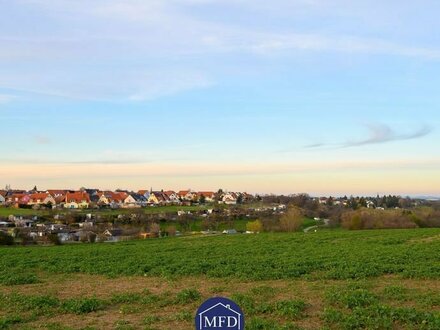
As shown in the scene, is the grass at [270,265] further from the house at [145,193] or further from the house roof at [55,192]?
the house at [145,193]

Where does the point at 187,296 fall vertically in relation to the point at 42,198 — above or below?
below

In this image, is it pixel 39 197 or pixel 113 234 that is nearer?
pixel 113 234

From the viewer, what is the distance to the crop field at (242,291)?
9766 millimetres

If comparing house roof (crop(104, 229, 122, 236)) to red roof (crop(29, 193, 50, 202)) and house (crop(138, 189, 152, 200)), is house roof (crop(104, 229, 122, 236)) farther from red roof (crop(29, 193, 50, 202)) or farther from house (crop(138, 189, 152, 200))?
house (crop(138, 189, 152, 200))

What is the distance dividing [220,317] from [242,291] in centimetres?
892

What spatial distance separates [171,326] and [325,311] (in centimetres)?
313

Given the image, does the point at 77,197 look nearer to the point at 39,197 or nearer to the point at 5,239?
the point at 39,197

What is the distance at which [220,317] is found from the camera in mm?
4266

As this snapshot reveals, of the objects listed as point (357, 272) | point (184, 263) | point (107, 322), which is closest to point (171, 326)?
point (107, 322)

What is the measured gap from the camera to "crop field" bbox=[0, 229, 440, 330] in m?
9.77

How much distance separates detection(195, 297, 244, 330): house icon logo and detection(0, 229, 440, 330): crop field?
4982mm

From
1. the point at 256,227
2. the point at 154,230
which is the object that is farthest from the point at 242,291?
the point at 256,227

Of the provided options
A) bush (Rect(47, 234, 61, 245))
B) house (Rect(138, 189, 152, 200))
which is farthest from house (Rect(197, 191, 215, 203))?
bush (Rect(47, 234, 61, 245))

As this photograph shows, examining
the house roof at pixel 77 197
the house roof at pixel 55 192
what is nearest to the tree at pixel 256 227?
the house roof at pixel 77 197
